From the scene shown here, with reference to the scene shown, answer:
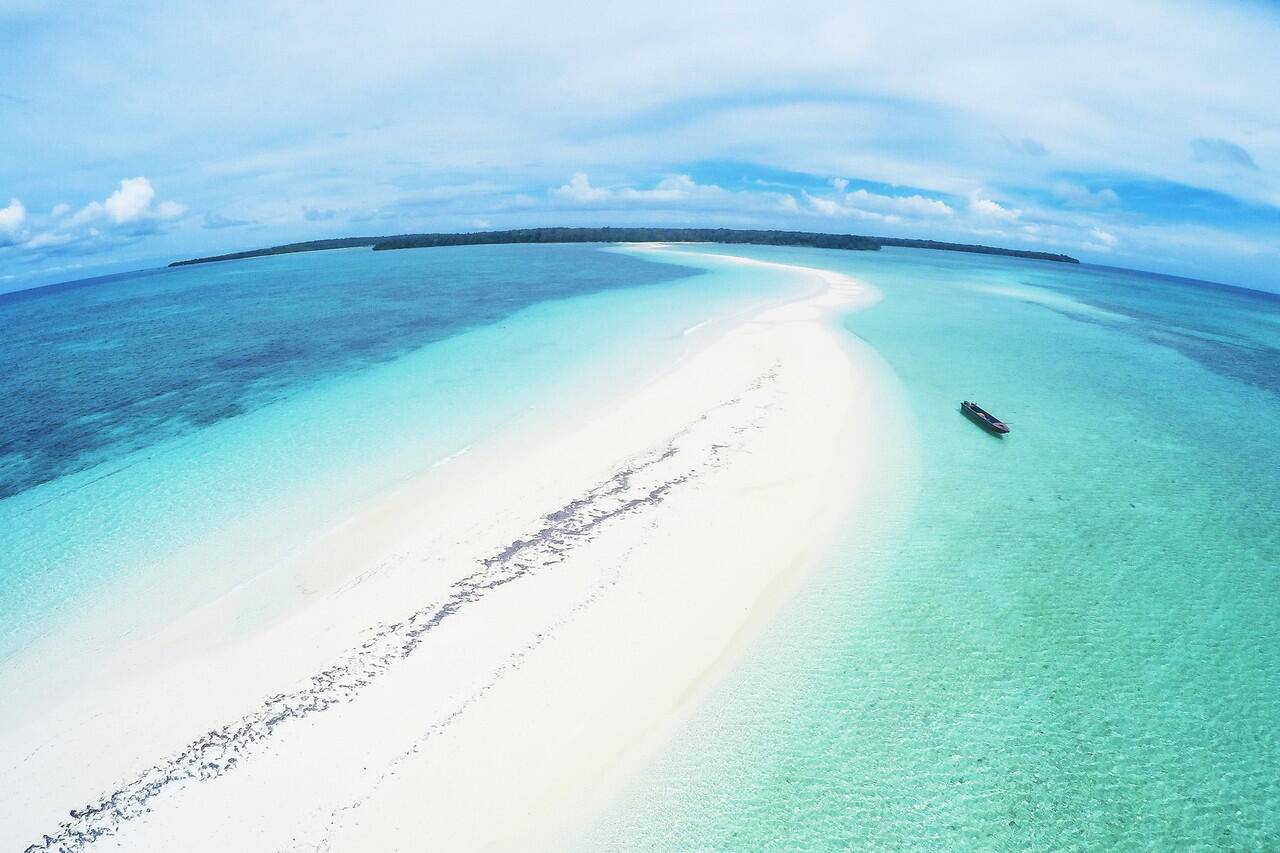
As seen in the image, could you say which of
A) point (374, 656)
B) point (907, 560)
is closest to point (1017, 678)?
point (907, 560)

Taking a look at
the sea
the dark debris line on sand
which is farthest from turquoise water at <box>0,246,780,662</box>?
the dark debris line on sand

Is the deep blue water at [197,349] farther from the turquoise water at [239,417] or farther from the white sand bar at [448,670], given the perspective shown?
the white sand bar at [448,670]

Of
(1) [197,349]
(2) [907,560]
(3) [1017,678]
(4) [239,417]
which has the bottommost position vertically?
(3) [1017,678]

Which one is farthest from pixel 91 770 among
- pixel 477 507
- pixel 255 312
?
pixel 255 312

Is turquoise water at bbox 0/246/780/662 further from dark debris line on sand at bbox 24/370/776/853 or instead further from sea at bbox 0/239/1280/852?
dark debris line on sand at bbox 24/370/776/853

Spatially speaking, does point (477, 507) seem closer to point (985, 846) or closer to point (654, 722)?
point (654, 722)

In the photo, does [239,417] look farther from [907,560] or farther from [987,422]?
[987,422]

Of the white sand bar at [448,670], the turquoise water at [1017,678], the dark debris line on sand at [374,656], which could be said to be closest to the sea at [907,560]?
the turquoise water at [1017,678]
